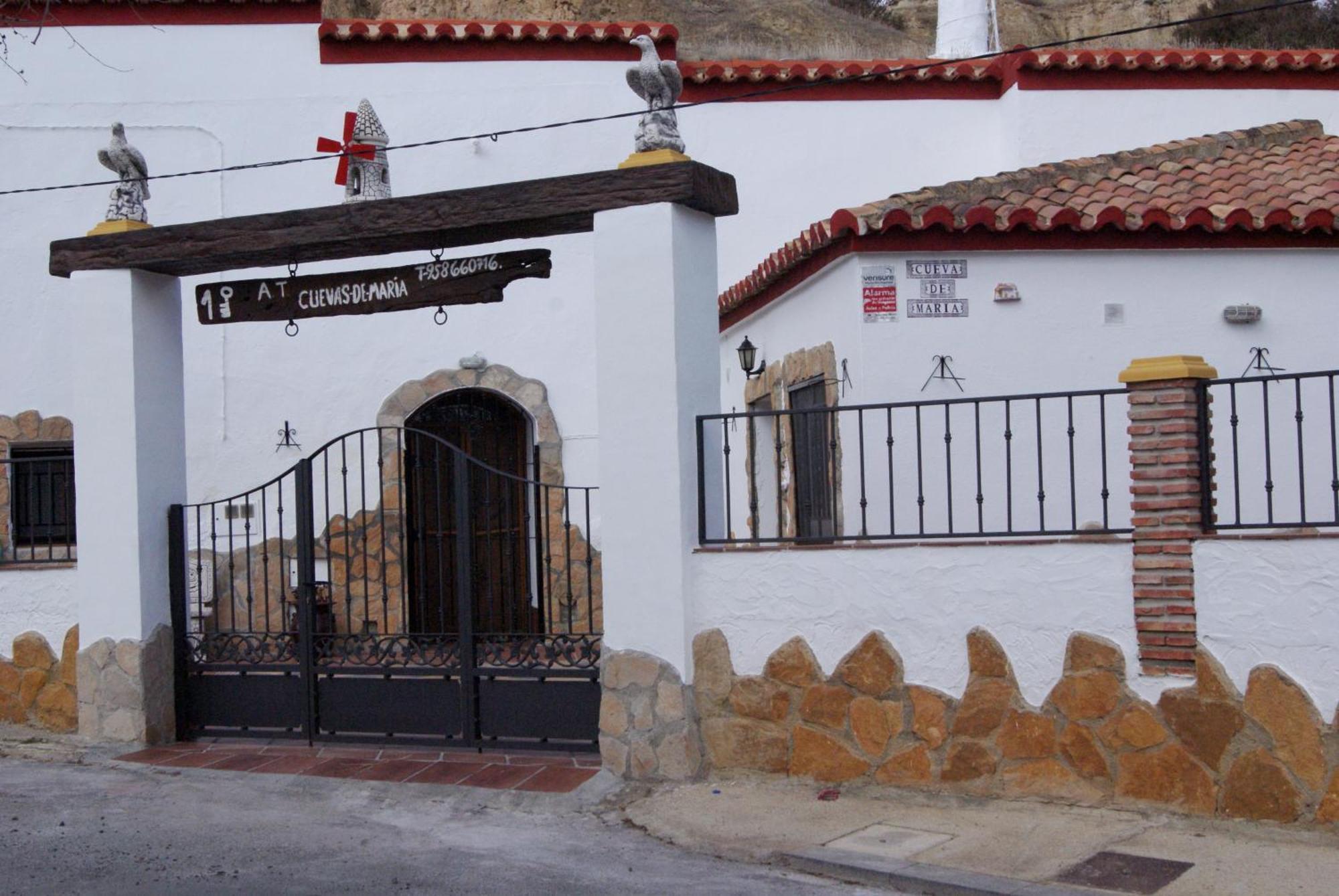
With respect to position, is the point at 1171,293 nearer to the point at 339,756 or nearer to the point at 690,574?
the point at 690,574

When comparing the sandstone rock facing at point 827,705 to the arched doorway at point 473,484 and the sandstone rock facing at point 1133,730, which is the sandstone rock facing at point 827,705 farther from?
the arched doorway at point 473,484

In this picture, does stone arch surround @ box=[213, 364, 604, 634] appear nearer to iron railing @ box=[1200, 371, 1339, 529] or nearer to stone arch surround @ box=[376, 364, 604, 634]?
stone arch surround @ box=[376, 364, 604, 634]

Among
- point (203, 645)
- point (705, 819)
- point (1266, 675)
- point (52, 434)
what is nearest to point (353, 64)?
point (52, 434)

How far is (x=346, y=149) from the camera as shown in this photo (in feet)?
36.7

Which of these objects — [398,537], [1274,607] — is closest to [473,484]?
[398,537]

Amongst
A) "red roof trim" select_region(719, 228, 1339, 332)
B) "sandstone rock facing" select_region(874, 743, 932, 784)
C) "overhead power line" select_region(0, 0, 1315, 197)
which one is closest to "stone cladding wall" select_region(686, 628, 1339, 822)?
"sandstone rock facing" select_region(874, 743, 932, 784)

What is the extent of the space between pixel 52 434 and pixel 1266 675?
10.6 m

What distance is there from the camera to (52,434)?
13078mm

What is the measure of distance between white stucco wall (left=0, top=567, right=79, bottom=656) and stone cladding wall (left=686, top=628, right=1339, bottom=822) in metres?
4.30

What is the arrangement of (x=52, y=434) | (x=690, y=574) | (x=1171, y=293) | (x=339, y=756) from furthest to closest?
(x=52, y=434) < (x=1171, y=293) < (x=339, y=756) < (x=690, y=574)

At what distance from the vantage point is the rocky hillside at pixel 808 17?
2398 centimetres

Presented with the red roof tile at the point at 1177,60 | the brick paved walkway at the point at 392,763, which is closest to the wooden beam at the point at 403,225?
the brick paved walkway at the point at 392,763

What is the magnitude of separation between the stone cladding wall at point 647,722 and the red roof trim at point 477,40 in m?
7.70

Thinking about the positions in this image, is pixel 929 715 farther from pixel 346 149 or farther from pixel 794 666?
pixel 346 149
